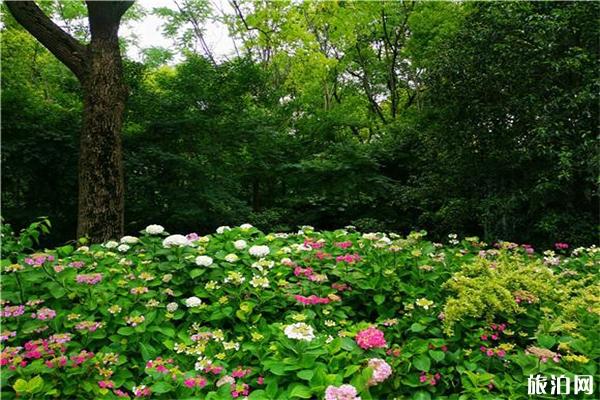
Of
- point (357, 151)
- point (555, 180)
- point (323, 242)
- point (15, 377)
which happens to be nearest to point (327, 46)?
point (357, 151)

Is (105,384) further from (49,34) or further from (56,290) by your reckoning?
(49,34)

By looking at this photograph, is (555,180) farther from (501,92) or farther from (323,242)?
(323,242)

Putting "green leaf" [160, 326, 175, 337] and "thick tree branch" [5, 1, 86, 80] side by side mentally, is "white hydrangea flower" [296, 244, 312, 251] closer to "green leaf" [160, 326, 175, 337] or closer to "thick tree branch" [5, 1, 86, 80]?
"green leaf" [160, 326, 175, 337]

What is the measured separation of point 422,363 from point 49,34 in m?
4.68

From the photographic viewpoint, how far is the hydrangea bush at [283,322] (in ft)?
5.32

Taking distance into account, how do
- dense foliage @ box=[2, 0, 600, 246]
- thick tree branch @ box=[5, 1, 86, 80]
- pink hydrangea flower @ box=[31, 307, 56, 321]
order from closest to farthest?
1. pink hydrangea flower @ box=[31, 307, 56, 321]
2. thick tree branch @ box=[5, 1, 86, 80]
3. dense foliage @ box=[2, 0, 600, 246]

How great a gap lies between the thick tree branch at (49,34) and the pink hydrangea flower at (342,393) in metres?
4.33

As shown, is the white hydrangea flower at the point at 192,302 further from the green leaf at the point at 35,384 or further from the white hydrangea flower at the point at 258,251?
the green leaf at the point at 35,384

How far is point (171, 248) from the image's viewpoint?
253cm

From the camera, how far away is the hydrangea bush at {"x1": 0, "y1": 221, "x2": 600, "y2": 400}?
1622 millimetres

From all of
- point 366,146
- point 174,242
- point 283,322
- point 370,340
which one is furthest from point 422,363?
point 366,146

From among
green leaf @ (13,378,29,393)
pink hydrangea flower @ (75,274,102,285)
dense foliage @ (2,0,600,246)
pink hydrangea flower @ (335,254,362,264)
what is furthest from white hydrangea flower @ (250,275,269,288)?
dense foliage @ (2,0,600,246)

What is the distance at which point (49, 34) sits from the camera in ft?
14.7

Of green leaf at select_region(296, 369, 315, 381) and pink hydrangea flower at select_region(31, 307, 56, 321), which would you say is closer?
green leaf at select_region(296, 369, 315, 381)
